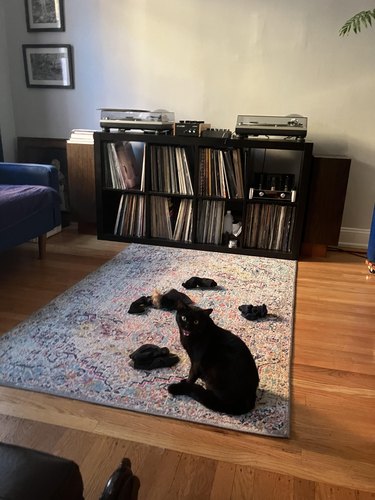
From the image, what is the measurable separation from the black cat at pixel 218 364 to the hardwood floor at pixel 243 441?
0.31 ft

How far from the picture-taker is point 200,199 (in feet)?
9.35

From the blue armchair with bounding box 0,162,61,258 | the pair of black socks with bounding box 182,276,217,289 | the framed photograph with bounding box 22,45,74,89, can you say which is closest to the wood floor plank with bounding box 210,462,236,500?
the pair of black socks with bounding box 182,276,217,289

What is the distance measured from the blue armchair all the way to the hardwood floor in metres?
0.66

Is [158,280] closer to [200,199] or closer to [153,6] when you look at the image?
[200,199]

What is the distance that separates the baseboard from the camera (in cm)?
303

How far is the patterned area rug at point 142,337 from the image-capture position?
1.39 meters

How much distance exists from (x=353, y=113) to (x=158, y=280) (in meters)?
1.79

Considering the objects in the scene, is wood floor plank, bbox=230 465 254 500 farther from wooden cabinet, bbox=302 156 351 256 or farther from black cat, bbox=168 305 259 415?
wooden cabinet, bbox=302 156 351 256

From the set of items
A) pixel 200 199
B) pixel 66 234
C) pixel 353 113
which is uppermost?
pixel 353 113

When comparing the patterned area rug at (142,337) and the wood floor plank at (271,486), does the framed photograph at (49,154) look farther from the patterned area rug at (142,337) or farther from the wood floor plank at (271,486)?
the wood floor plank at (271,486)

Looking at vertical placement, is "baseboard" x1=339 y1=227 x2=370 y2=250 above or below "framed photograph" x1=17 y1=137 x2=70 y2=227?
below

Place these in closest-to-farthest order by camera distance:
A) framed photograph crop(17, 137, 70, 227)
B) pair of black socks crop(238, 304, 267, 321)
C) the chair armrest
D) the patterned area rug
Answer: the patterned area rug → pair of black socks crop(238, 304, 267, 321) → the chair armrest → framed photograph crop(17, 137, 70, 227)

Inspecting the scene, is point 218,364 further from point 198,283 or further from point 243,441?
point 198,283

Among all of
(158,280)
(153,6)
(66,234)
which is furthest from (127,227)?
(153,6)
